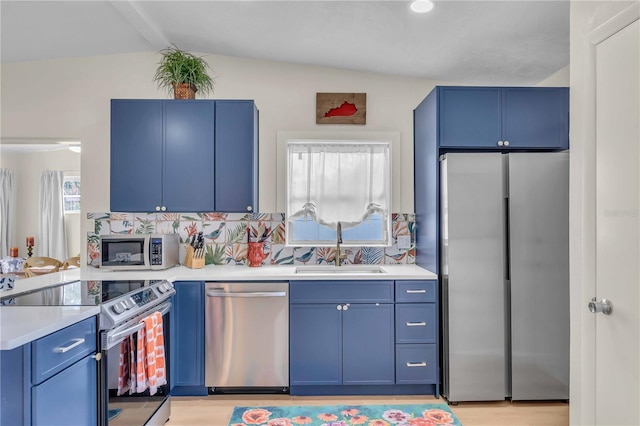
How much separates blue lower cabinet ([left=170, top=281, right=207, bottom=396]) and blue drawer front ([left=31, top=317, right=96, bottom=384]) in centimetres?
110

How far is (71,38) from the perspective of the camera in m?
3.18

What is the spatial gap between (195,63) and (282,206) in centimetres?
137

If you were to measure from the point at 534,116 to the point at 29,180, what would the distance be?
7.70 meters

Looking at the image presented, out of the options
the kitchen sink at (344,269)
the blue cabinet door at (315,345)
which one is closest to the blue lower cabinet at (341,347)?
the blue cabinet door at (315,345)

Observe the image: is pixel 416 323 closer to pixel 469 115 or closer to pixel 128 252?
pixel 469 115

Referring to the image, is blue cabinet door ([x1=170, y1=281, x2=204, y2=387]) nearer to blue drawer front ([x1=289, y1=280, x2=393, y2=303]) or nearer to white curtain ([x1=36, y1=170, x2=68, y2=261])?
blue drawer front ([x1=289, y1=280, x2=393, y2=303])

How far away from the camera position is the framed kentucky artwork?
3.59 m

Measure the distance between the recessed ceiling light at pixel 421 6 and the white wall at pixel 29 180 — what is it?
21.7 feet

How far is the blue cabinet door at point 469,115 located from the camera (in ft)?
9.80

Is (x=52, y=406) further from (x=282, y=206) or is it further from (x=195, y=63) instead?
(x=195, y=63)

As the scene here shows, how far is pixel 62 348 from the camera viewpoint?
63.4 inches

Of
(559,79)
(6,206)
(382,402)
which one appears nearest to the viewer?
(382,402)
